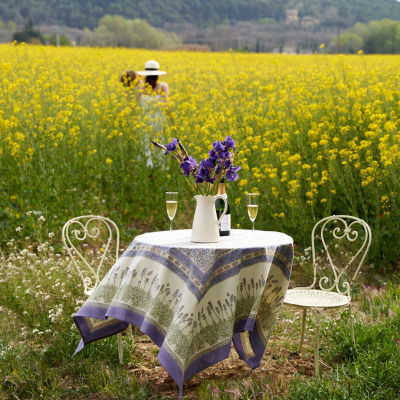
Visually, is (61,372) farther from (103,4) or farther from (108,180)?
(103,4)

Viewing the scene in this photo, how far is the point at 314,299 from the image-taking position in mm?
3562

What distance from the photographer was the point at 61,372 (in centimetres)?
349

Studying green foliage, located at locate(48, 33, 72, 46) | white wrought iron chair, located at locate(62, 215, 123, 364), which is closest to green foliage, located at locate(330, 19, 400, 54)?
green foliage, located at locate(48, 33, 72, 46)

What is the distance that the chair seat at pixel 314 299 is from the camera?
135 inches

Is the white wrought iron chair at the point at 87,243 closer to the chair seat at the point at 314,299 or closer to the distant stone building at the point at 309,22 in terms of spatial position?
the chair seat at the point at 314,299

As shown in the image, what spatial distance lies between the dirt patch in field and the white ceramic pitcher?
723 mm

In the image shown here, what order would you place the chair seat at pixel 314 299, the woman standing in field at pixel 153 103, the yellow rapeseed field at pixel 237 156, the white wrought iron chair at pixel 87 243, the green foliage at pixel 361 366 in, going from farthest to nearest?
the woman standing in field at pixel 153 103 → the yellow rapeseed field at pixel 237 156 → the white wrought iron chair at pixel 87 243 → the chair seat at pixel 314 299 → the green foliage at pixel 361 366

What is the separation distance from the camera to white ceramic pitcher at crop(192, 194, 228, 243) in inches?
123

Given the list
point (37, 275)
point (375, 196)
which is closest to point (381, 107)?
point (375, 196)

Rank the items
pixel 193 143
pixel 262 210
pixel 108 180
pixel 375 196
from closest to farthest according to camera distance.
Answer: pixel 375 196 → pixel 262 210 → pixel 193 143 → pixel 108 180

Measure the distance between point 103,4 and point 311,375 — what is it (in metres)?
41.5

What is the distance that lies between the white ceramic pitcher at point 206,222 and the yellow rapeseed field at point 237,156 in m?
2.09

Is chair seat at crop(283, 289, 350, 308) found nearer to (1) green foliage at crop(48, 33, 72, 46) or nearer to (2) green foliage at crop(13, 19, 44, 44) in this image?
(2) green foliage at crop(13, 19, 44, 44)

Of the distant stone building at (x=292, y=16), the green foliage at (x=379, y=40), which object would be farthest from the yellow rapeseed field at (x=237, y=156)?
the distant stone building at (x=292, y=16)
